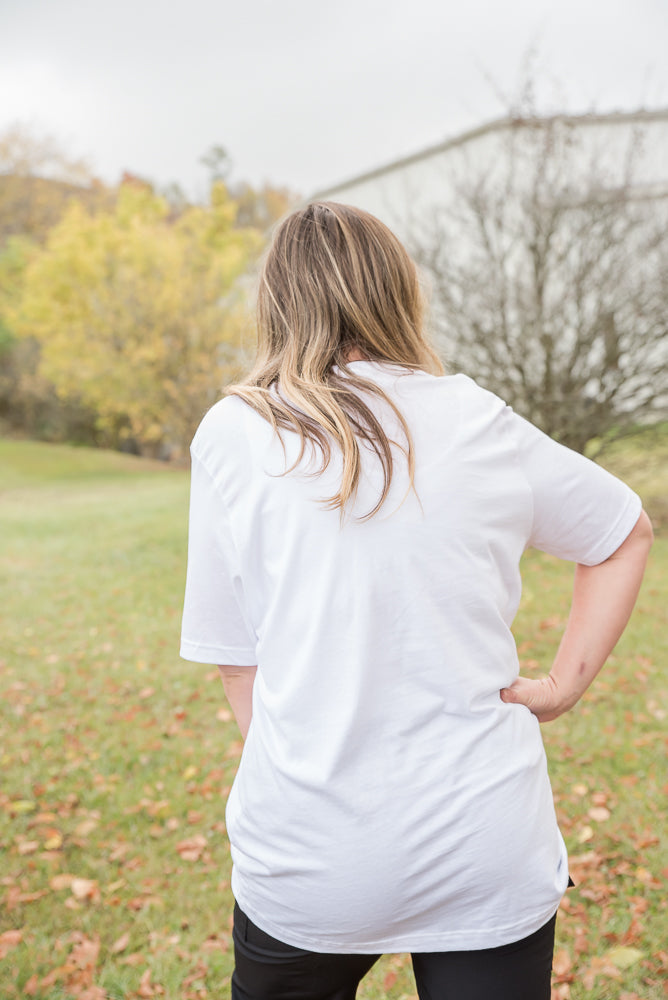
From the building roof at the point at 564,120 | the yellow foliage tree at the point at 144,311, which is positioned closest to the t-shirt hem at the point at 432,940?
the building roof at the point at 564,120

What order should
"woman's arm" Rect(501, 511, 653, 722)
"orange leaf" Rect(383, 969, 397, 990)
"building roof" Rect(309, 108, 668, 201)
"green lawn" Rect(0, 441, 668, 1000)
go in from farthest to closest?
"building roof" Rect(309, 108, 668, 201)
"green lawn" Rect(0, 441, 668, 1000)
"orange leaf" Rect(383, 969, 397, 990)
"woman's arm" Rect(501, 511, 653, 722)

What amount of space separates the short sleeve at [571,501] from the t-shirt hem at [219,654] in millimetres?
552

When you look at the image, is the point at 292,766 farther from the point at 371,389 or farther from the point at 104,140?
the point at 104,140

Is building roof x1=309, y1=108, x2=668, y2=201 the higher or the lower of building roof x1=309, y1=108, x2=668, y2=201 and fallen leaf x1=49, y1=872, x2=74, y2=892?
the higher

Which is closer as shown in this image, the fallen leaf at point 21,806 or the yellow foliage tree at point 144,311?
the fallen leaf at point 21,806

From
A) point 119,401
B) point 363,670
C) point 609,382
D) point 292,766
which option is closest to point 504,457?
point 363,670

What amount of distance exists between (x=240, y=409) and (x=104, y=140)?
47718mm

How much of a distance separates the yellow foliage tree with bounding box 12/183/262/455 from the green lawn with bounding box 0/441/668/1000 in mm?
14900

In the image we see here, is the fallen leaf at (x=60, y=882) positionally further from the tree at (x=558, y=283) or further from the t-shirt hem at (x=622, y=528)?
the tree at (x=558, y=283)

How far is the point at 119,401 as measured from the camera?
78.4 feet

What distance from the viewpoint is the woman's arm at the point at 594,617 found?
4.61 ft

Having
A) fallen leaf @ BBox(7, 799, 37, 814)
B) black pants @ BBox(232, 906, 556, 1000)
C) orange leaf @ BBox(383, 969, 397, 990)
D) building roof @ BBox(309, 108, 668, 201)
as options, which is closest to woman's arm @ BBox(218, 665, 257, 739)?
black pants @ BBox(232, 906, 556, 1000)

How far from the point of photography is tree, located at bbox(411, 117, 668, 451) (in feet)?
30.5

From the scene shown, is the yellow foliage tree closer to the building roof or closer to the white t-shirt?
the building roof
